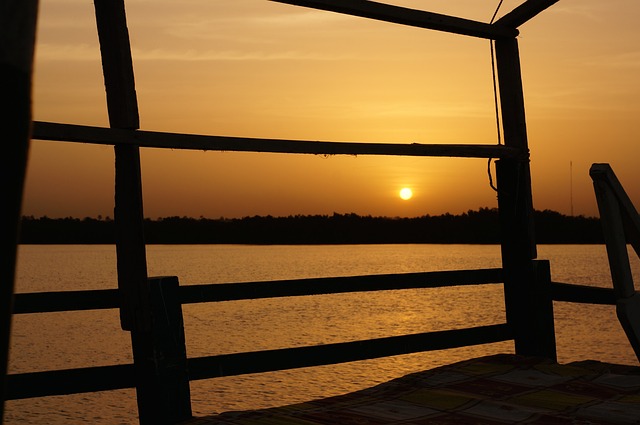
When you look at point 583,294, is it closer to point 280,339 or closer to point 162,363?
point 162,363

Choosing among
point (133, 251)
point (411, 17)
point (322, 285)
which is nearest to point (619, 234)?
point (322, 285)

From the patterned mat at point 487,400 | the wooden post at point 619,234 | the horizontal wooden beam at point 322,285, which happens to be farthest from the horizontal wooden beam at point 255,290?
the wooden post at point 619,234

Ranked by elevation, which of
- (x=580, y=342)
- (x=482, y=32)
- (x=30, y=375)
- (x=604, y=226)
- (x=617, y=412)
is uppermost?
(x=482, y=32)

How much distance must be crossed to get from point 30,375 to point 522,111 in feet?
11.9

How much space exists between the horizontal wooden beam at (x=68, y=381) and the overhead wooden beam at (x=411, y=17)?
2.16 meters

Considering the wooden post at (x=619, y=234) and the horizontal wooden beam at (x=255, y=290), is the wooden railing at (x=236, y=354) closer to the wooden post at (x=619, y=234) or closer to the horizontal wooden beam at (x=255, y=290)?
the horizontal wooden beam at (x=255, y=290)

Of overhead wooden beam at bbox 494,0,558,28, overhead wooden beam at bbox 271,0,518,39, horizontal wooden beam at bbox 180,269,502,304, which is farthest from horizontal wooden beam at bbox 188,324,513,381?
overhead wooden beam at bbox 494,0,558,28

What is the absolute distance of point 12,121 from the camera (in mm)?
896

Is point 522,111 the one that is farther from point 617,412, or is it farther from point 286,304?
point 286,304

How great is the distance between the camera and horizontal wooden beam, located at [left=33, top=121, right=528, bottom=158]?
139 inches

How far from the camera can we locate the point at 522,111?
547 cm

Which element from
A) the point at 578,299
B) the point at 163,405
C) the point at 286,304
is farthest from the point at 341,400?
the point at 286,304

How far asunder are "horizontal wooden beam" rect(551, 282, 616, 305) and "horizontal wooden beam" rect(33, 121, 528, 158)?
3.30 ft

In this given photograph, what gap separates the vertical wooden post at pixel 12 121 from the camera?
2.93 feet
